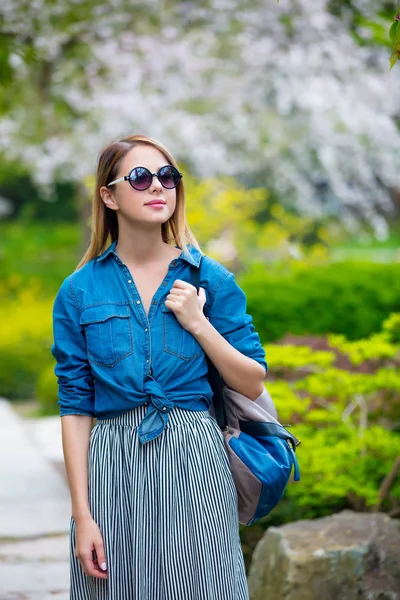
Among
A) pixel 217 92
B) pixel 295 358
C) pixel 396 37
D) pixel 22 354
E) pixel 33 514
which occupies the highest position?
pixel 217 92

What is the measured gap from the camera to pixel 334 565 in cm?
333

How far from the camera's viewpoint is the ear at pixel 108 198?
7.68 feet

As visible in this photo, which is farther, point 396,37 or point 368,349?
point 368,349

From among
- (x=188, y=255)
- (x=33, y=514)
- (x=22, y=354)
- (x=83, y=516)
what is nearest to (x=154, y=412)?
(x=83, y=516)

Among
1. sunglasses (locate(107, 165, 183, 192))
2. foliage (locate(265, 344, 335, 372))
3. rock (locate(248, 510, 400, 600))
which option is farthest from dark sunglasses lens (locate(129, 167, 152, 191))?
foliage (locate(265, 344, 335, 372))

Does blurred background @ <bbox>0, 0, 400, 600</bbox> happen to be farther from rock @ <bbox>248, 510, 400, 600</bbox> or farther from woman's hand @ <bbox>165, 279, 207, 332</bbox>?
woman's hand @ <bbox>165, 279, 207, 332</bbox>

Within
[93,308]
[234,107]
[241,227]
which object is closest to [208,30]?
[234,107]

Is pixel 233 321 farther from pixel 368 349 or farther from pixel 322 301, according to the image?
pixel 322 301

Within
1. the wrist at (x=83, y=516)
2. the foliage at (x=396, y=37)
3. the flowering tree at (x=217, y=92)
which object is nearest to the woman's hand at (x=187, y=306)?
the wrist at (x=83, y=516)

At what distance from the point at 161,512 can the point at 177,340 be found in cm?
40

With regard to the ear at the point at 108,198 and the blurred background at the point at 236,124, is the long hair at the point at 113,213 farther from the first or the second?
the blurred background at the point at 236,124

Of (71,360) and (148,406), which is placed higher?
(71,360)

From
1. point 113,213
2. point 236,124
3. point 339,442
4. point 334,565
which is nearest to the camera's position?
point 113,213

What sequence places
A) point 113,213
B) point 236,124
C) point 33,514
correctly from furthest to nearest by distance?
point 236,124 < point 33,514 < point 113,213
